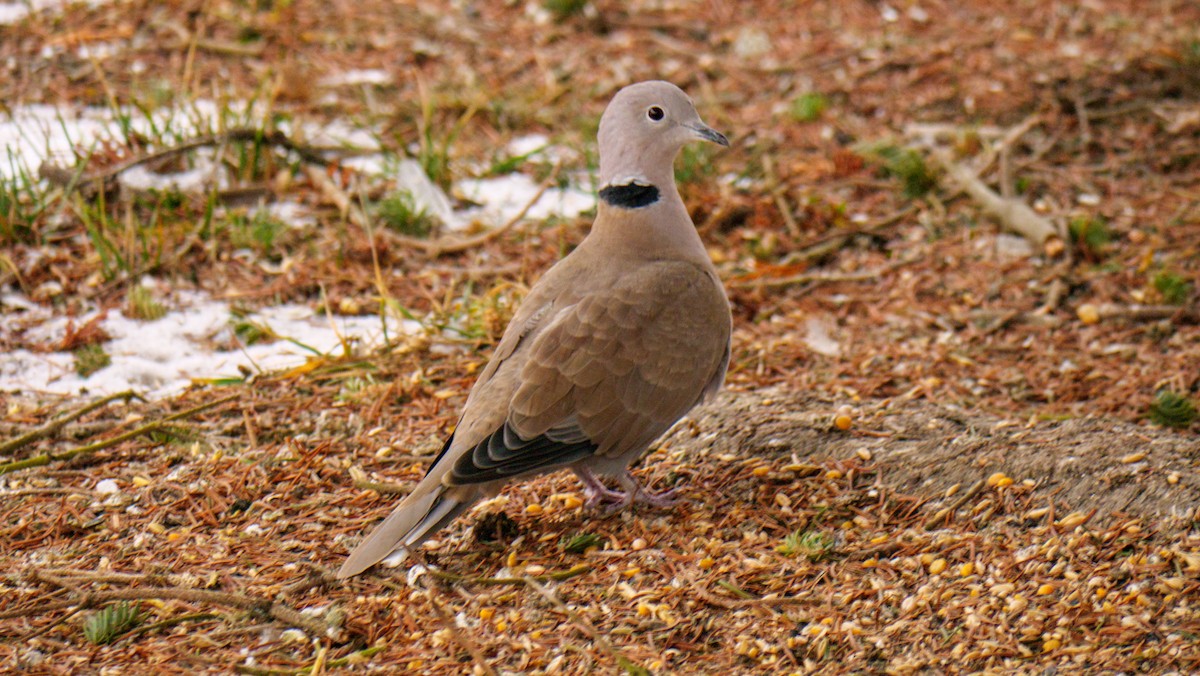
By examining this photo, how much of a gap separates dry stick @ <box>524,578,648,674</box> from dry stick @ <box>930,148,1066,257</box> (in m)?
3.43

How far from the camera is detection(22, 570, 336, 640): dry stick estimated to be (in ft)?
10.5

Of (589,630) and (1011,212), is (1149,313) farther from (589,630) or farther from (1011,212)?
(589,630)

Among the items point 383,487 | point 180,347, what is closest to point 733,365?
point 383,487

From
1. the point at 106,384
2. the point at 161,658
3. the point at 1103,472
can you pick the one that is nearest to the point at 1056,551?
the point at 1103,472

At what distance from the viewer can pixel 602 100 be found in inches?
285

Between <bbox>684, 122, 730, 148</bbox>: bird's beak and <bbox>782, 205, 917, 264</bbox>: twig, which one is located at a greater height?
<bbox>684, 122, 730, 148</bbox>: bird's beak

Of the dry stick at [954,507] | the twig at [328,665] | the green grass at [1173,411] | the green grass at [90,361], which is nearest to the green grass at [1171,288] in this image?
the green grass at [1173,411]

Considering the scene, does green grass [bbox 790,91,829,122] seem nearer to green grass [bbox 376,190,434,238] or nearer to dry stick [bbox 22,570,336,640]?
green grass [bbox 376,190,434,238]

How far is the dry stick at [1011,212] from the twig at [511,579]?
10.8ft

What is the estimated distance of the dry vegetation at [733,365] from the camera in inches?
125

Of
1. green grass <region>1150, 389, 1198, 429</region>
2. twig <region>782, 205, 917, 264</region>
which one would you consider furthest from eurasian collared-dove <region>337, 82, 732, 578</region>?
twig <region>782, 205, 917, 264</region>

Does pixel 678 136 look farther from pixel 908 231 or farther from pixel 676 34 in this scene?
pixel 676 34

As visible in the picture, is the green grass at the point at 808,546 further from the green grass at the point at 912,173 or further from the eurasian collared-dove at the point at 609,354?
the green grass at the point at 912,173

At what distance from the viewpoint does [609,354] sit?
364cm
